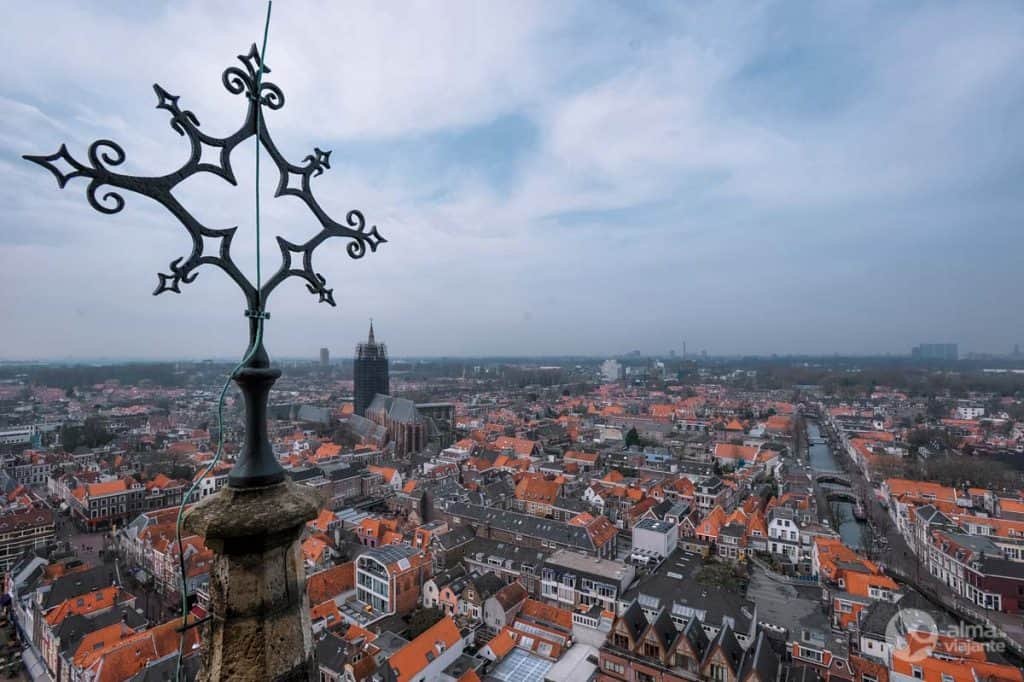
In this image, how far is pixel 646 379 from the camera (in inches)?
5699

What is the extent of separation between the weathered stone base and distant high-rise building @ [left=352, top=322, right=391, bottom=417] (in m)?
62.8

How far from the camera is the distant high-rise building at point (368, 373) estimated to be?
62.6 metres

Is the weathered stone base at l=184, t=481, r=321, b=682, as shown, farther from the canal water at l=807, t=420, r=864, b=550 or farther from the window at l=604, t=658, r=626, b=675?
the canal water at l=807, t=420, r=864, b=550

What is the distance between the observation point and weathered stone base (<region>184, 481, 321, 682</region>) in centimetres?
178

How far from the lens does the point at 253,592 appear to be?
6.01ft

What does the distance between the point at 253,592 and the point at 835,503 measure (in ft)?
154

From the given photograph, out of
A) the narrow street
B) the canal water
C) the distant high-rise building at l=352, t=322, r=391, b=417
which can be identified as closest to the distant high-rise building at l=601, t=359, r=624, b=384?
the canal water

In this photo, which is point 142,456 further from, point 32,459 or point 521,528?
point 521,528

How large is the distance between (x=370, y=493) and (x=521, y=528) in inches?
608

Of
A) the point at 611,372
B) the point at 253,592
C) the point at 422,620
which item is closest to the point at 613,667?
the point at 422,620

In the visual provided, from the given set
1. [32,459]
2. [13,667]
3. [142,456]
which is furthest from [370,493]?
[32,459]

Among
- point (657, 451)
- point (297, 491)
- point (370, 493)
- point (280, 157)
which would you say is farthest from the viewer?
point (657, 451)

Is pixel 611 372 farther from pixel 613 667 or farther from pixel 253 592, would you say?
pixel 253 592

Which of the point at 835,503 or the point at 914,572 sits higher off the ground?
the point at 914,572
